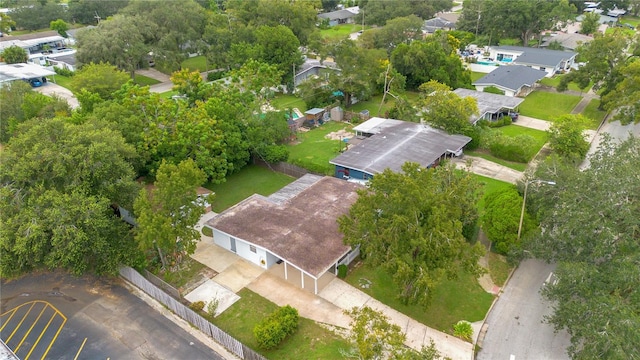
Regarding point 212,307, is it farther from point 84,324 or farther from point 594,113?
point 594,113

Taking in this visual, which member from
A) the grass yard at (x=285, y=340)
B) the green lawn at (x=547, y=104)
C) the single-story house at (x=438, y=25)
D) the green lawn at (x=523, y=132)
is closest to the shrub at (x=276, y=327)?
the grass yard at (x=285, y=340)

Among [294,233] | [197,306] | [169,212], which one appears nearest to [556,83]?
[294,233]

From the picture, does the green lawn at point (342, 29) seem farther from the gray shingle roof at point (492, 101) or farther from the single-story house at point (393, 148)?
the single-story house at point (393, 148)

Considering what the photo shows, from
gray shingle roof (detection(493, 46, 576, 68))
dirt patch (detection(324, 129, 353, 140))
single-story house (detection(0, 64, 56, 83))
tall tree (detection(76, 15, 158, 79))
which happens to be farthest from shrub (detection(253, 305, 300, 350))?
gray shingle roof (detection(493, 46, 576, 68))

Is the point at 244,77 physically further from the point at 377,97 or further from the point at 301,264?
the point at 301,264

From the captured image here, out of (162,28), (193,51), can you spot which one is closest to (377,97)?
(193,51)
